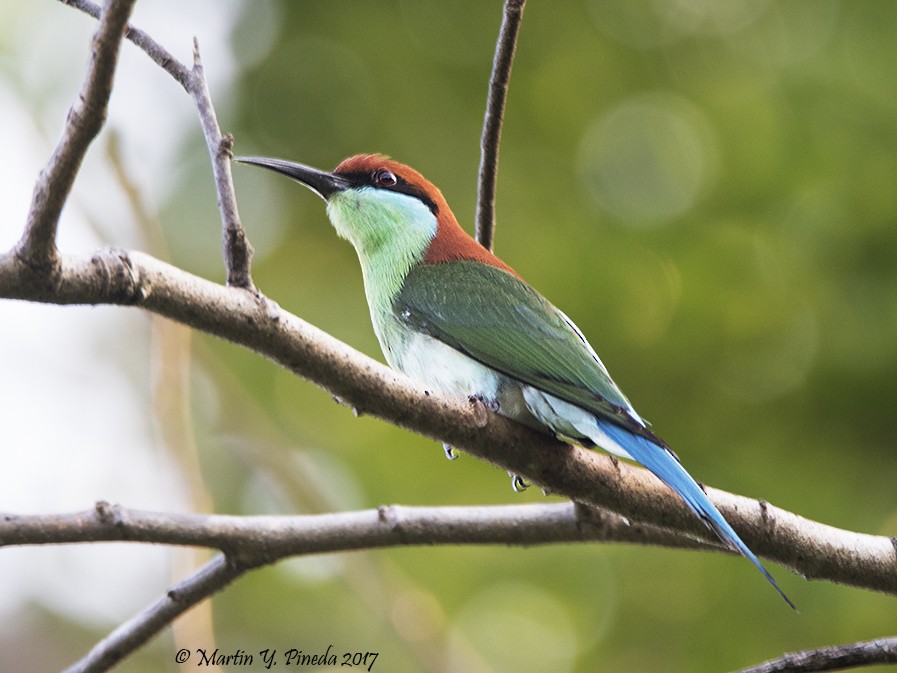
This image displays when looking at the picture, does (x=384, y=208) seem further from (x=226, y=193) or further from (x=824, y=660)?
(x=824, y=660)

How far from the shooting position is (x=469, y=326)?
10.5 ft

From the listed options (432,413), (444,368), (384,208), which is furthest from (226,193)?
(384,208)

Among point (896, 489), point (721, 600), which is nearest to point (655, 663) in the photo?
point (721, 600)

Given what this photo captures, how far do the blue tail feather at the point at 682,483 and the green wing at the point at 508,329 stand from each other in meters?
0.05

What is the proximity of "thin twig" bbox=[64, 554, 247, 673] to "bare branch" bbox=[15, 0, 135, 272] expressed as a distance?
3.67 ft

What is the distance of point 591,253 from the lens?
4.55 metres

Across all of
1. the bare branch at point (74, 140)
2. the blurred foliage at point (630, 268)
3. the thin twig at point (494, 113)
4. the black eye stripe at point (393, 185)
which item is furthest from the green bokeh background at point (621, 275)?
the bare branch at point (74, 140)

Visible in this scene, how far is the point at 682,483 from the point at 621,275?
2148 millimetres

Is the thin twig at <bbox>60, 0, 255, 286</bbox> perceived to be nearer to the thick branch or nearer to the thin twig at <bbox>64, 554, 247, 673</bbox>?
the thick branch

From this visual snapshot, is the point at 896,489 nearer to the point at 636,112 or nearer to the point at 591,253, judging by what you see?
the point at 591,253

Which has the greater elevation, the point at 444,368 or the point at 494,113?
the point at 494,113

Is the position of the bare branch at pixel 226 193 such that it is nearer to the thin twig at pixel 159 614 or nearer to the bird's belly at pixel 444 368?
the thin twig at pixel 159 614

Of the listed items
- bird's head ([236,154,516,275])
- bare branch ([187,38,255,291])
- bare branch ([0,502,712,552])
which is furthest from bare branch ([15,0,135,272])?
bird's head ([236,154,516,275])

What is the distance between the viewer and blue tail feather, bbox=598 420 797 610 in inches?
88.8
